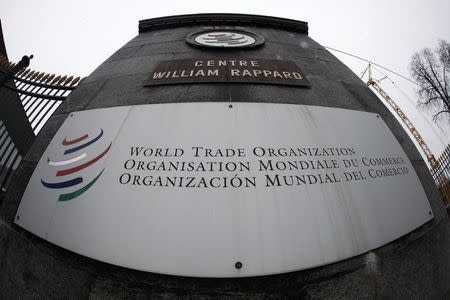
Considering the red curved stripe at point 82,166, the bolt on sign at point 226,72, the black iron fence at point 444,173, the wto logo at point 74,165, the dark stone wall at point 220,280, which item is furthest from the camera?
the black iron fence at point 444,173

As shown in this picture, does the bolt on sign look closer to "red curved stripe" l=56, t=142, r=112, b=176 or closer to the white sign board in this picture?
the white sign board

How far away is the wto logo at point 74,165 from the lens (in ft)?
6.92

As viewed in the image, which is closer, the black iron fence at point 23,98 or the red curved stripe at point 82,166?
the red curved stripe at point 82,166

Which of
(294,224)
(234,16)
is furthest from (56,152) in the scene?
(234,16)

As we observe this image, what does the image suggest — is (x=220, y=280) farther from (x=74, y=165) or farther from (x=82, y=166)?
(x=74, y=165)

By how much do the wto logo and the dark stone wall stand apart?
1.52 ft

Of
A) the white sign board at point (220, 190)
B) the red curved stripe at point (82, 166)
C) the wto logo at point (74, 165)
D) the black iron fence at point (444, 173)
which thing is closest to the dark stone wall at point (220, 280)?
the white sign board at point (220, 190)

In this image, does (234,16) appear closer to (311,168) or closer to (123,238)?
(311,168)

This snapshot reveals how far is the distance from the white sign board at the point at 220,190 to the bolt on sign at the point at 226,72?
692 millimetres

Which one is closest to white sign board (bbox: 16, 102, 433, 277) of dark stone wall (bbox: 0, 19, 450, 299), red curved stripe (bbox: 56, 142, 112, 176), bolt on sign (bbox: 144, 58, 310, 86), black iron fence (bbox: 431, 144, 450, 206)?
red curved stripe (bbox: 56, 142, 112, 176)

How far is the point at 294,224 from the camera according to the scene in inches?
72.2

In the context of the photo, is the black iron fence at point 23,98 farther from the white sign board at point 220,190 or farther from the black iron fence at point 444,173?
the black iron fence at point 444,173

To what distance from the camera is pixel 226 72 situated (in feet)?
10.7

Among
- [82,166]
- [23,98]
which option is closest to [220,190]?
[82,166]
